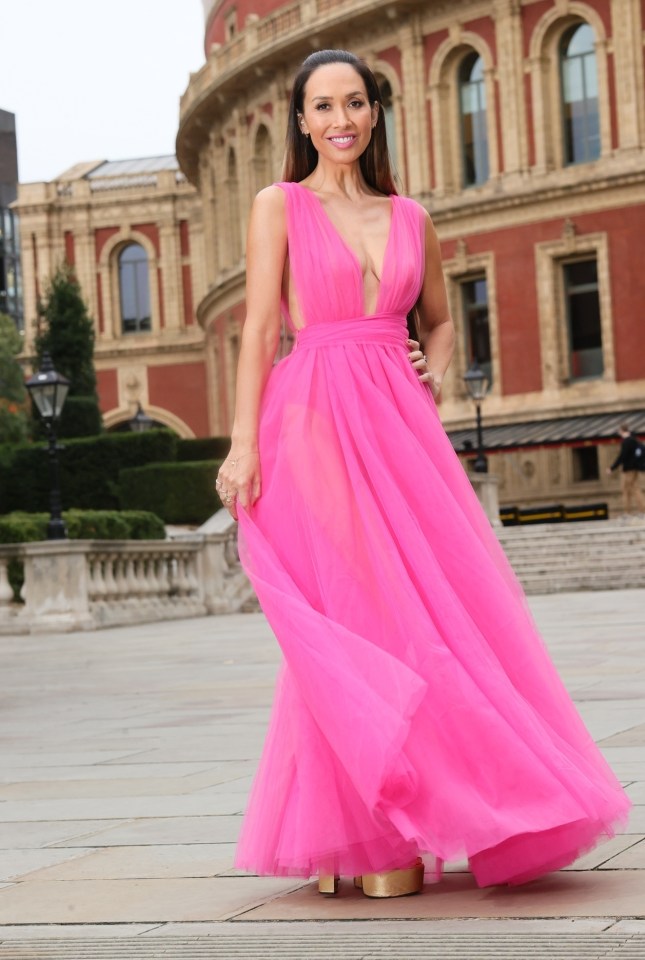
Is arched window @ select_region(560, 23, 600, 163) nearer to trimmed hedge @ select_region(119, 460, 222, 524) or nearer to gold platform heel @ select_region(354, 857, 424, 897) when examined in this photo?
trimmed hedge @ select_region(119, 460, 222, 524)

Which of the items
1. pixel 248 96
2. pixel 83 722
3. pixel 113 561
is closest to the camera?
pixel 83 722

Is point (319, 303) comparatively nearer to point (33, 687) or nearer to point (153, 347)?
point (33, 687)

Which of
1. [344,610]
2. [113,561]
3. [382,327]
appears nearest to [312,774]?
[344,610]

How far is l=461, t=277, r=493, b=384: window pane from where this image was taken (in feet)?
131

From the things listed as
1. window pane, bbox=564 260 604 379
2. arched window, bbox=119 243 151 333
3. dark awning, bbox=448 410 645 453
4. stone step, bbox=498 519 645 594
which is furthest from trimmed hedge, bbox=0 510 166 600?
arched window, bbox=119 243 151 333

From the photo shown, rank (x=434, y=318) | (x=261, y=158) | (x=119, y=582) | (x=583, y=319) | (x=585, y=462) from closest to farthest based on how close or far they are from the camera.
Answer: (x=434, y=318), (x=119, y=582), (x=585, y=462), (x=583, y=319), (x=261, y=158)

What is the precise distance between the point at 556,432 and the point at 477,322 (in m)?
4.97

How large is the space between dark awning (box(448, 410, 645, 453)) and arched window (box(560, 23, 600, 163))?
5798 mm

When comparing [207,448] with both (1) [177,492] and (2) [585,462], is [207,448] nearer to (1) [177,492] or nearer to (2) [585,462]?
(1) [177,492]

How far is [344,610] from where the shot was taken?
3.90 metres

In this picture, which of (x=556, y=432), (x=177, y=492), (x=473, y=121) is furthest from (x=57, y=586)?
(x=473, y=121)

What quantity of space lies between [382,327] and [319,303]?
165 millimetres

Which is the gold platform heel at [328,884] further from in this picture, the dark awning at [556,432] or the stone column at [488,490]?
the dark awning at [556,432]

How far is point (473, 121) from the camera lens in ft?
131
